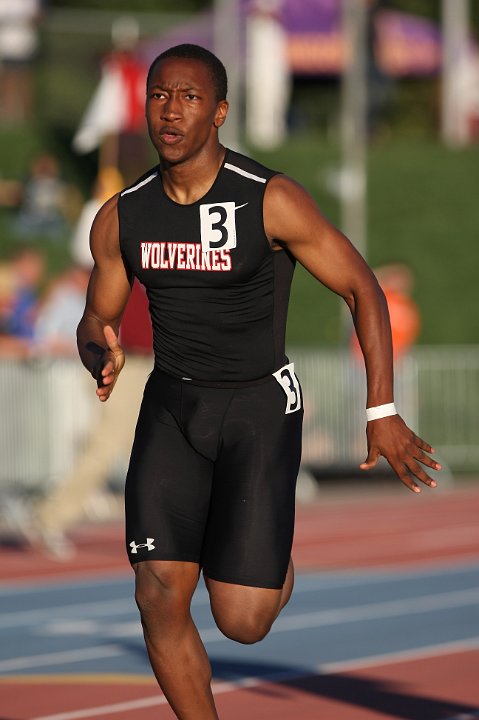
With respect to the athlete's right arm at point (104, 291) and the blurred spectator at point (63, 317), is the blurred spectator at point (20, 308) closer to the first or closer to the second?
the blurred spectator at point (63, 317)

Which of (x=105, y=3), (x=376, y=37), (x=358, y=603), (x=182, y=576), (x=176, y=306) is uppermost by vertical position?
(x=105, y=3)

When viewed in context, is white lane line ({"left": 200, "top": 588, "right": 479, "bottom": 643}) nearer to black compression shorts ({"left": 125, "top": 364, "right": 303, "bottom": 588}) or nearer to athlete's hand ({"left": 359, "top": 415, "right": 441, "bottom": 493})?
black compression shorts ({"left": 125, "top": 364, "right": 303, "bottom": 588})

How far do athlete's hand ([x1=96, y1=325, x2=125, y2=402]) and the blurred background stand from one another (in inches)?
395

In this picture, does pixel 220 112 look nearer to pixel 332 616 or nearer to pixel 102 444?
pixel 332 616

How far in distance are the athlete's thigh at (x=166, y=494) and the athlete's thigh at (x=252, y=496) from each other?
0.06m

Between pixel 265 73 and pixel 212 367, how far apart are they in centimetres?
1726

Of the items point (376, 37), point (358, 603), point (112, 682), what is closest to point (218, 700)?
point (112, 682)

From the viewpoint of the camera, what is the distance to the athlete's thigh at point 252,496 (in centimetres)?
596

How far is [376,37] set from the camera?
24.2 m

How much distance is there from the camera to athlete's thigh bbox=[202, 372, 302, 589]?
596cm

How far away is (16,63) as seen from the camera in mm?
24391

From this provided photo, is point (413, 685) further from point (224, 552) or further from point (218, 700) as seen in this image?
point (224, 552)

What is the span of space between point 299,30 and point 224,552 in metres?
20.6

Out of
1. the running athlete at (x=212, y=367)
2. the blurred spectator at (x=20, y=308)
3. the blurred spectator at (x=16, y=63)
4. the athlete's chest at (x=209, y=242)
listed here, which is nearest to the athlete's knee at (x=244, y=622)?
the running athlete at (x=212, y=367)
